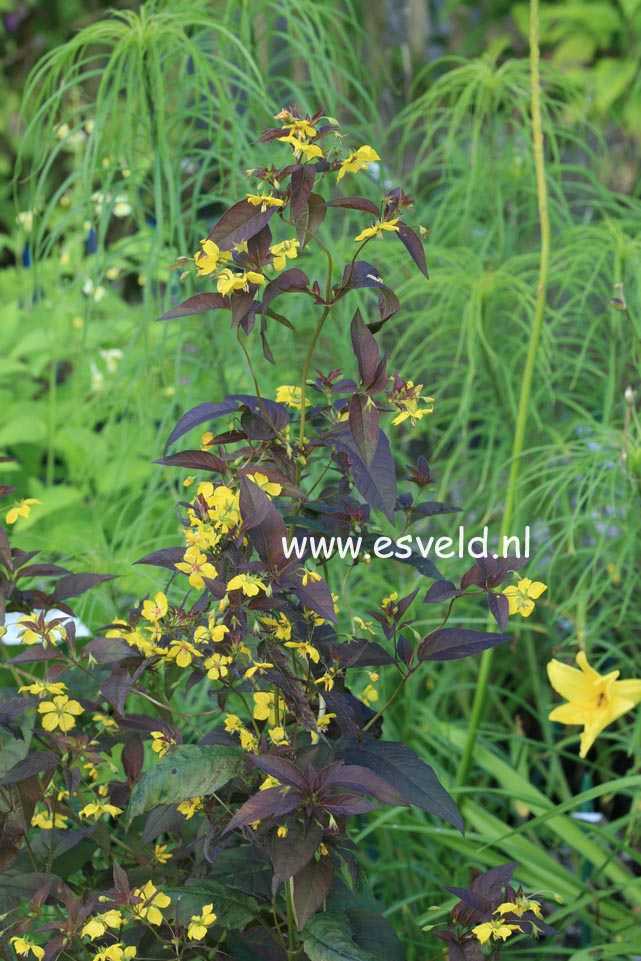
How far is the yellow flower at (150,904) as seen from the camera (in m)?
0.84

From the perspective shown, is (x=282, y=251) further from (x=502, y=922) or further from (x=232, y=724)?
(x=502, y=922)

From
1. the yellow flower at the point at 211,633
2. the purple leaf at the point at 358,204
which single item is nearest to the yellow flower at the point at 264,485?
the yellow flower at the point at 211,633

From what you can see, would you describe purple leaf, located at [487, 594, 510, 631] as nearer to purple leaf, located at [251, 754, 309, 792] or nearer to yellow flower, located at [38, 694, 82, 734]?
purple leaf, located at [251, 754, 309, 792]

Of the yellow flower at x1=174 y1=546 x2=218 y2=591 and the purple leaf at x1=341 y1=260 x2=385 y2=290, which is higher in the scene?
the purple leaf at x1=341 y1=260 x2=385 y2=290

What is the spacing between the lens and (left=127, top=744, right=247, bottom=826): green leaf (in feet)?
2.62

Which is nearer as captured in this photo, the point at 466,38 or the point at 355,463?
the point at 355,463

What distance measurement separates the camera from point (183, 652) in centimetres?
85

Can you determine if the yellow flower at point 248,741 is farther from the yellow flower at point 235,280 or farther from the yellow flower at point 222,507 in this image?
the yellow flower at point 235,280

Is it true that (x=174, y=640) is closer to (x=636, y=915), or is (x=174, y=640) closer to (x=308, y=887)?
(x=308, y=887)

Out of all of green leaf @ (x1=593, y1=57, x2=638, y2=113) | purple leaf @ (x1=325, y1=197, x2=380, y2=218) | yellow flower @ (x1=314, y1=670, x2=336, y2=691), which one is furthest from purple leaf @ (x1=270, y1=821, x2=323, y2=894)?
green leaf @ (x1=593, y1=57, x2=638, y2=113)

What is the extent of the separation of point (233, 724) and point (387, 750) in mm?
119

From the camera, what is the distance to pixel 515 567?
87 centimetres

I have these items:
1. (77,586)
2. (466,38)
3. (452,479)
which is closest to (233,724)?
(77,586)

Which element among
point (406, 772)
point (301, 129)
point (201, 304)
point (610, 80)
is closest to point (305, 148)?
point (301, 129)
